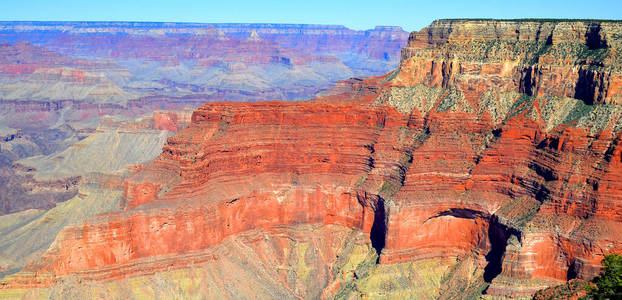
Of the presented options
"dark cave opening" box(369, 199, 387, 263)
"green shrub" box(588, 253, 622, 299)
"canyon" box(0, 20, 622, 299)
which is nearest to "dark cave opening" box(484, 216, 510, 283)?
"canyon" box(0, 20, 622, 299)

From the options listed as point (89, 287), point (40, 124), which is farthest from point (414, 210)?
point (40, 124)

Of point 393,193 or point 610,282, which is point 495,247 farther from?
point 610,282

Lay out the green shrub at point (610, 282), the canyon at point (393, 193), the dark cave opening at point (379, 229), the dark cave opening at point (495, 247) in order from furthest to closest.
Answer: the dark cave opening at point (379, 229), the dark cave opening at point (495, 247), the canyon at point (393, 193), the green shrub at point (610, 282)

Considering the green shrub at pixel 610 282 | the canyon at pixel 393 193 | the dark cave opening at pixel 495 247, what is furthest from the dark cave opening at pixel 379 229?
the green shrub at pixel 610 282

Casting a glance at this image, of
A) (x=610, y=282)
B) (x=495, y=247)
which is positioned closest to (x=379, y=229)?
(x=495, y=247)

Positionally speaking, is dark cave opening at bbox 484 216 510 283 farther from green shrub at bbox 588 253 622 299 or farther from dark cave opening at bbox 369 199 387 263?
green shrub at bbox 588 253 622 299

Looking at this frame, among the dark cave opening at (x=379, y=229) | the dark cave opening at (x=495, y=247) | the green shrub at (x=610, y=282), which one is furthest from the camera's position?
the dark cave opening at (x=379, y=229)

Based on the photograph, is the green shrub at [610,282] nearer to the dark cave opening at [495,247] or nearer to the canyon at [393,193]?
the canyon at [393,193]
